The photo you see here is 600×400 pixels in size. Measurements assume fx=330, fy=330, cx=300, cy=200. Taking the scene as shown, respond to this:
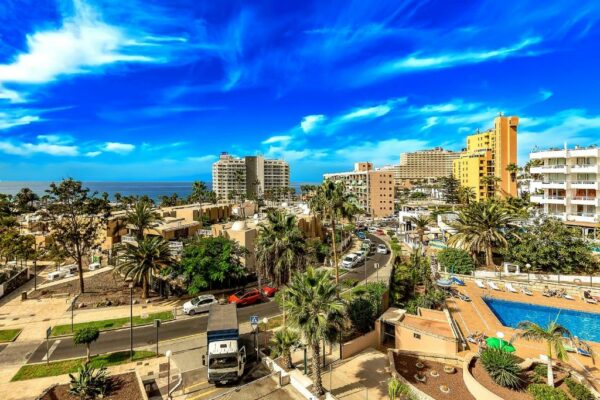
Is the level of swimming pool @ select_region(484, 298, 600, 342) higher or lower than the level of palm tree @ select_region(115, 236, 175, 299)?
lower

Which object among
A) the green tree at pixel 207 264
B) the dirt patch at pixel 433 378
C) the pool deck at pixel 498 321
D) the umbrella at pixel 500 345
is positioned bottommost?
the pool deck at pixel 498 321

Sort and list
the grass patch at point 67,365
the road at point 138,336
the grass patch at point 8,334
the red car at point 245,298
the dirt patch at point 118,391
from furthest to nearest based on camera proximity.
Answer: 1. the red car at point 245,298
2. the grass patch at point 8,334
3. the road at point 138,336
4. the grass patch at point 67,365
5. the dirt patch at point 118,391

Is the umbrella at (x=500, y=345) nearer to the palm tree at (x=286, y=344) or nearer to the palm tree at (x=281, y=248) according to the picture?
the palm tree at (x=286, y=344)

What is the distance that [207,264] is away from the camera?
3159 centimetres

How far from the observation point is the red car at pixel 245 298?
30.7m

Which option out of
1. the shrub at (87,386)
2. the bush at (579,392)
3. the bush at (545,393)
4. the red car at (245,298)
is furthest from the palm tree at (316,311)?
the red car at (245,298)

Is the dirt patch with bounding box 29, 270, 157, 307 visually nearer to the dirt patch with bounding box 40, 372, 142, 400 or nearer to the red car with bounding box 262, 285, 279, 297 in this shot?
the red car with bounding box 262, 285, 279, 297

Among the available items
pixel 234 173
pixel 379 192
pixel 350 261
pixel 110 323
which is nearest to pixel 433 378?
pixel 110 323

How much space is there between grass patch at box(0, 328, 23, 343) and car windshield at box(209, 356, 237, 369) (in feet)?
56.2

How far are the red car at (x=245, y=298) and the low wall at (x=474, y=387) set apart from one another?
18888 mm

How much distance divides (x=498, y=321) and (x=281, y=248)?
724 inches

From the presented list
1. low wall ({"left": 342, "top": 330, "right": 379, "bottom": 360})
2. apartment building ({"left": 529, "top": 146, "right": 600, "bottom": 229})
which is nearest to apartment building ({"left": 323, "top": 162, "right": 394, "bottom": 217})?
apartment building ({"left": 529, "top": 146, "right": 600, "bottom": 229})

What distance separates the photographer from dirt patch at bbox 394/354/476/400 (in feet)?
54.0

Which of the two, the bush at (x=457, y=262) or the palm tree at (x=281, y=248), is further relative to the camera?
the bush at (x=457, y=262)
